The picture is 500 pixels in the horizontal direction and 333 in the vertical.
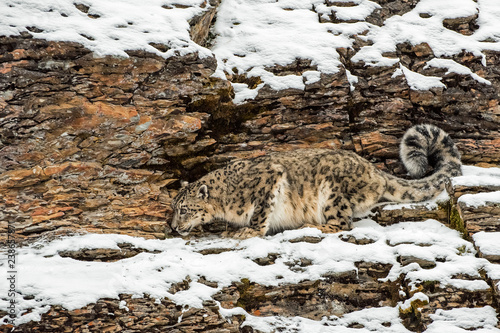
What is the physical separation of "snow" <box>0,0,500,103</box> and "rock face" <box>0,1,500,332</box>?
0.65 ft

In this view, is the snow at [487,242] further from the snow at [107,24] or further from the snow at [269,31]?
the snow at [107,24]

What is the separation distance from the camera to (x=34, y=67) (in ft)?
29.1

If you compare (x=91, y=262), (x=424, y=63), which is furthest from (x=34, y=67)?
(x=424, y=63)

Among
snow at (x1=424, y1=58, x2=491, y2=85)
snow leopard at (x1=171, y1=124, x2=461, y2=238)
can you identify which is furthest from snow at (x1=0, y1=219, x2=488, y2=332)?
snow at (x1=424, y1=58, x2=491, y2=85)

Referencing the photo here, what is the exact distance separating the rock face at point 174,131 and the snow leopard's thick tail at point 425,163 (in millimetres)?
455

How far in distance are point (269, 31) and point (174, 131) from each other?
370 centimetres

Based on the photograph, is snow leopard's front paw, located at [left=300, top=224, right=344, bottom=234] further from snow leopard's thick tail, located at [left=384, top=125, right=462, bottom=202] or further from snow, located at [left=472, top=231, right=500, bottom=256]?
snow, located at [left=472, top=231, right=500, bottom=256]

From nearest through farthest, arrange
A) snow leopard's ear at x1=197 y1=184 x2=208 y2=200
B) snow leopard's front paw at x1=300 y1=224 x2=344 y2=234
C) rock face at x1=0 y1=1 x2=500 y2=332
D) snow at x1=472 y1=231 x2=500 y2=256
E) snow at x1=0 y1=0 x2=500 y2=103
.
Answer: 1. snow at x1=472 y1=231 x2=500 y2=256
2. rock face at x1=0 y1=1 x2=500 y2=332
3. snow leopard's front paw at x1=300 y1=224 x2=344 y2=234
4. snow leopard's ear at x1=197 y1=184 x2=208 y2=200
5. snow at x1=0 y1=0 x2=500 y2=103

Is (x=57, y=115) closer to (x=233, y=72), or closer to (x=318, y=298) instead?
(x=233, y=72)

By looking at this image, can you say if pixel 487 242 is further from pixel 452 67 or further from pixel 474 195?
pixel 452 67

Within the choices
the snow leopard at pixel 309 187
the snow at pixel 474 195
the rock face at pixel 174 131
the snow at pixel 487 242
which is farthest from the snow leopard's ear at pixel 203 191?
the snow at pixel 487 242

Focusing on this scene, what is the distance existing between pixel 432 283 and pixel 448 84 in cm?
533

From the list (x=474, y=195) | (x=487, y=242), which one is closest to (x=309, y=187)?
(x=474, y=195)

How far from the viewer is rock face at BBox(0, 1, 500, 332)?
23.7ft
